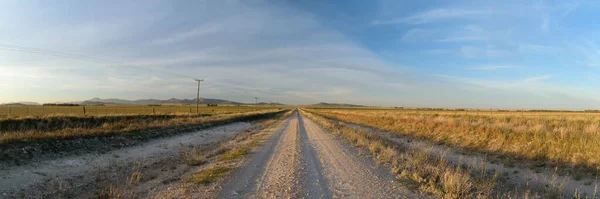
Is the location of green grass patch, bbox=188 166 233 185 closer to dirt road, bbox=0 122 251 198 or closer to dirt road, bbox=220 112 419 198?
dirt road, bbox=220 112 419 198

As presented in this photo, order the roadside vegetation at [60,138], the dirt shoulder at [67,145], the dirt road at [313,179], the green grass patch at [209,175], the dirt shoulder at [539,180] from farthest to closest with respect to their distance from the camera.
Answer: the roadside vegetation at [60,138] → the dirt shoulder at [67,145] → the green grass patch at [209,175] → the dirt shoulder at [539,180] → the dirt road at [313,179]

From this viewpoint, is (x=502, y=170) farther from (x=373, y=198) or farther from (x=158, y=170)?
(x=158, y=170)

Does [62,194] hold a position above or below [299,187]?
below

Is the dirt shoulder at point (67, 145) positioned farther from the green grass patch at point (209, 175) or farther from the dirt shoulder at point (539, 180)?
the dirt shoulder at point (539, 180)

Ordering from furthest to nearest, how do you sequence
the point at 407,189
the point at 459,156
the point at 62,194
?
1. the point at 459,156
2. the point at 62,194
3. the point at 407,189

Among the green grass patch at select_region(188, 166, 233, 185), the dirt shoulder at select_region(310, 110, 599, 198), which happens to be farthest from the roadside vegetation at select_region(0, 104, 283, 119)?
the dirt shoulder at select_region(310, 110, 599, 198)

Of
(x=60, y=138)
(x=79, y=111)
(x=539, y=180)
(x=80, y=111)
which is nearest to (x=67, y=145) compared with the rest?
(x=60, y=138)

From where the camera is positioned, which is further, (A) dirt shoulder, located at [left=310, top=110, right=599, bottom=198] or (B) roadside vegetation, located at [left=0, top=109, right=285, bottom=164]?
(B) roadside vegetation, located at [left=0, top=109, right=285, bottom=164]

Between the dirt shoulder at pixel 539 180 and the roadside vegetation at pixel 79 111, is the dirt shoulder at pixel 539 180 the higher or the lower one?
the lower one

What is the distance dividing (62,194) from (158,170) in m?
2.77

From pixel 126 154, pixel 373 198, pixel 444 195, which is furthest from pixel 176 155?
pixel 444 195

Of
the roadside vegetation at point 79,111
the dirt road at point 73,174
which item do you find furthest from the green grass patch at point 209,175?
the roadside vegetation at point 79,111

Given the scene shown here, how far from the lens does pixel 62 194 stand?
294 inches

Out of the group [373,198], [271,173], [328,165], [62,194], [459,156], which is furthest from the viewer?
[459,156]
